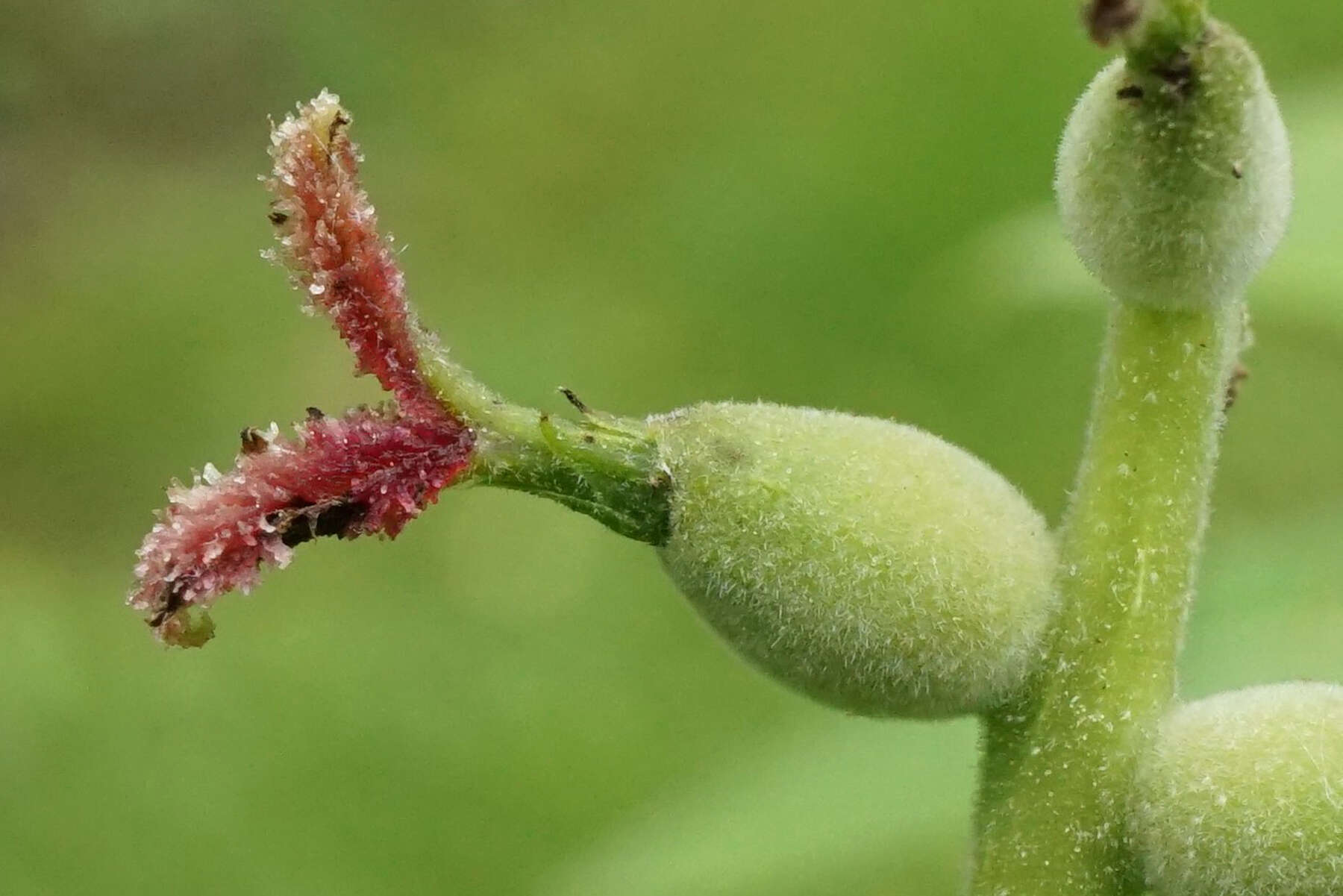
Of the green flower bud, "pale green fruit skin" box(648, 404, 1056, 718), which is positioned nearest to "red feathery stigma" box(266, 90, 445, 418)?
"pale green fruit skin" box(648, 404, 1056, 718)

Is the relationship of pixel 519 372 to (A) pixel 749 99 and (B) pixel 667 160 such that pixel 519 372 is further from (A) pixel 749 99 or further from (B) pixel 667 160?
(A) pixel 749 99

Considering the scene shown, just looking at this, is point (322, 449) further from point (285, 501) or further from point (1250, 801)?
point (1250, 801)

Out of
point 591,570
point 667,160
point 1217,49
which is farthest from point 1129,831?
point 667,160

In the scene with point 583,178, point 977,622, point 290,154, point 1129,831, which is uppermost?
point 583,178

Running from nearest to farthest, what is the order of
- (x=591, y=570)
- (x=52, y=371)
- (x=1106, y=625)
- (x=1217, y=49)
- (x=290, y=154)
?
1. (x=1217, y=49)
2. (x=290, y=154)
3. (x=1106, y=625)
4. (x=591, y=570)
5. (x=52, y=371)

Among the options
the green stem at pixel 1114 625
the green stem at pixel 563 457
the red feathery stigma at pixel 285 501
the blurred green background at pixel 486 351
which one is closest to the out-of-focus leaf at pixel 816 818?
the blurred green background at pixel 486 351

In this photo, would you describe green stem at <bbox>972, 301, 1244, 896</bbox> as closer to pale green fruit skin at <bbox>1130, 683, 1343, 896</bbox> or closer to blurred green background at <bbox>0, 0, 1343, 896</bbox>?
pale green fruit skin at <bbox>1130, 683, 1343, 896</bbox>

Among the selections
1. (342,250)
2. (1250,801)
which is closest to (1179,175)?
(1250,801)

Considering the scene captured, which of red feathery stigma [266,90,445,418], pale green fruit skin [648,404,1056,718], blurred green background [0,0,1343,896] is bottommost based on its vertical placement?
pale green fruit skin [648,404,1056,718]
